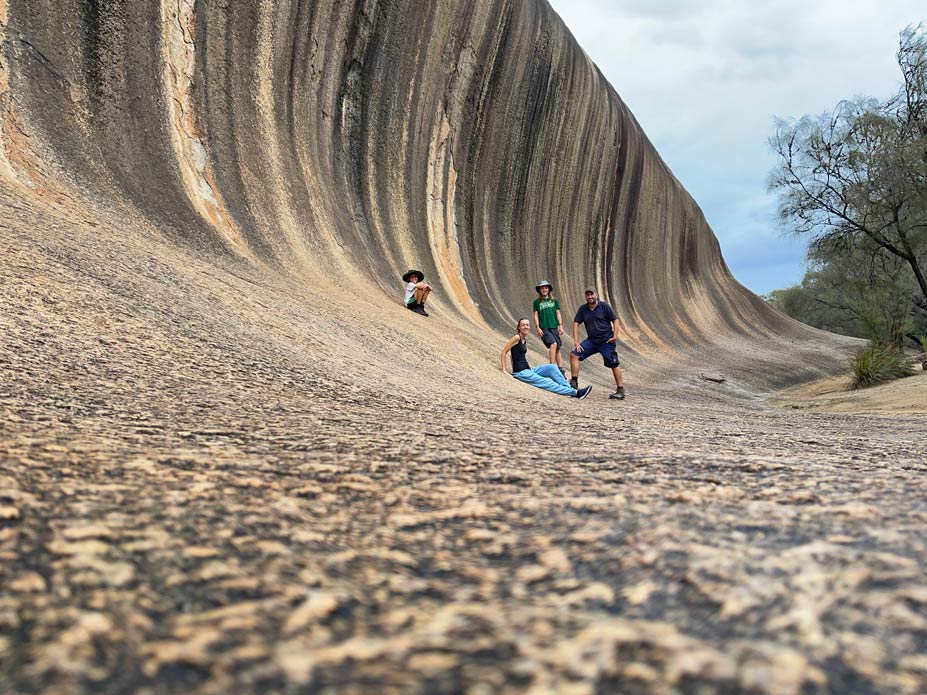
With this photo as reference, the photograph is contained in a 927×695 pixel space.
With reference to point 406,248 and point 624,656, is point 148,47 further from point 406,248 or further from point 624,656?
point 624,656

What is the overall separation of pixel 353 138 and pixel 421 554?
9.69 meters

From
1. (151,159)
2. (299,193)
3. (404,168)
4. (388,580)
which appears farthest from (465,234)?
(388,580)

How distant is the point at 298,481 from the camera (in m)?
1.39

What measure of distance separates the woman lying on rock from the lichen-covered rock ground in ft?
12.9

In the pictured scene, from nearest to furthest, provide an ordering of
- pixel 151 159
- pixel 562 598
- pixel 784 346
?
pixel 562 598
pixel 151 159
pixel 784 346

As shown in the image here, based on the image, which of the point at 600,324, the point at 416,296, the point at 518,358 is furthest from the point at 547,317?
the point at 416,296

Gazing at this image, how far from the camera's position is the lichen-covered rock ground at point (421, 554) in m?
0.69

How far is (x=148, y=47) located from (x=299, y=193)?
2.33m

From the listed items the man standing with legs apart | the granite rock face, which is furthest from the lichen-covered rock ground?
the granite rock face

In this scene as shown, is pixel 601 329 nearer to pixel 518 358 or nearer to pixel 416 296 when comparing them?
pixel 518 358

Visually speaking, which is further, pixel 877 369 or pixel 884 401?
pixel 877 369

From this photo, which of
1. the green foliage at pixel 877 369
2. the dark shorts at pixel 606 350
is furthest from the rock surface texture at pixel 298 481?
the green foliage at pixel 877 369

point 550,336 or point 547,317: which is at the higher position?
point 547,317

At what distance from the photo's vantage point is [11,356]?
231 cm
